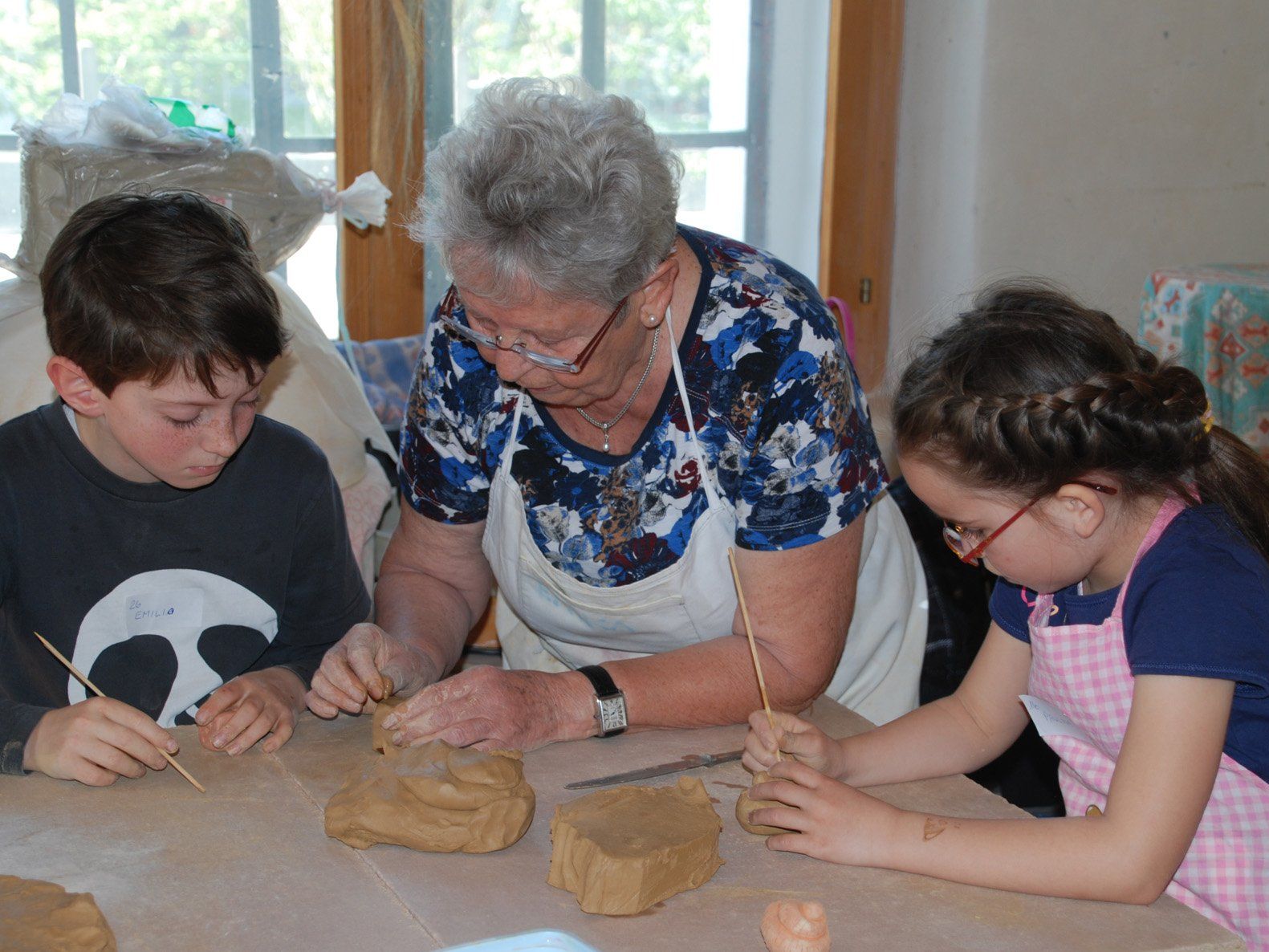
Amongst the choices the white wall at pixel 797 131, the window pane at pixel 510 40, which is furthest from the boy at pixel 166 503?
the white wall at pixel 797 131

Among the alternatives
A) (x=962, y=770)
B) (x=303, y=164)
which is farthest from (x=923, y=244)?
(x=962, y=770)

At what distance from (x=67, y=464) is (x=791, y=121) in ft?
9.58

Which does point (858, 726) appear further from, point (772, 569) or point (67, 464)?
point (67, 464)

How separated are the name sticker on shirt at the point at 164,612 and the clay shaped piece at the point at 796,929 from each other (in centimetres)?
117

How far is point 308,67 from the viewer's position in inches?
138

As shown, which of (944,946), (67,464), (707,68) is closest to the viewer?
(944,946)

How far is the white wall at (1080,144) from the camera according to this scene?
3828 mm

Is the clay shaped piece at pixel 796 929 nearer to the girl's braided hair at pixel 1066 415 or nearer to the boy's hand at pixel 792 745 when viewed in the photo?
the boy's hand at pixel 792 745

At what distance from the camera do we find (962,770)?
1.56 meters

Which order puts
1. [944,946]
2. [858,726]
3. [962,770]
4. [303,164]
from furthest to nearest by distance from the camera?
1. [303,164]
2. [858,726]
3. [962,770]
4. [944,946]

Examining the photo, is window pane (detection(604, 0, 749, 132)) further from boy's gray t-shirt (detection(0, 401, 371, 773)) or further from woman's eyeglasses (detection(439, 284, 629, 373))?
woman's eyeglasses (detection(439, 284, 629, 373))

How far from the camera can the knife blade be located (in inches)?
58.9

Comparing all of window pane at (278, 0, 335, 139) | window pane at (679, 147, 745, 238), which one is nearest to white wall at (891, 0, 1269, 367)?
window pane at (679, 147, 745, 238)

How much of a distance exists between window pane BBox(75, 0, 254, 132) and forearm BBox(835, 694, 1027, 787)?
2773 mm
